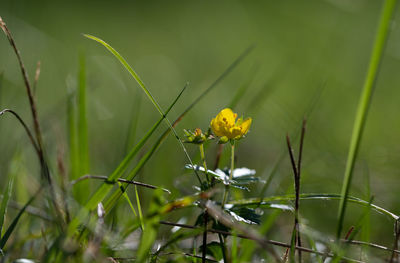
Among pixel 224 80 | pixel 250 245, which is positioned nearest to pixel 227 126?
pixel 250 245

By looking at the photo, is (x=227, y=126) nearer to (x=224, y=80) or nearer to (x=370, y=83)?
(x=370, y=83)

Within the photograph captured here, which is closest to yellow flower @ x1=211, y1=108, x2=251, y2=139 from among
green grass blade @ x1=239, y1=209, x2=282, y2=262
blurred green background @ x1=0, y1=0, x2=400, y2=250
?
green grass blade @ x1=239, y1=209, x2=282, y2=262

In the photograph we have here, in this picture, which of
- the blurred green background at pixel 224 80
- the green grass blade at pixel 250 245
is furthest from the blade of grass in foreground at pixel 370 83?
the blurred green background at pixel 224 80

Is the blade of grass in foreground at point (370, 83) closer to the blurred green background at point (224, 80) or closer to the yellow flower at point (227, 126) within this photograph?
the yellow flower at point (227, 126)

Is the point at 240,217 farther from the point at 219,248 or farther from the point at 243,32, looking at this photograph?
the point at 243,32

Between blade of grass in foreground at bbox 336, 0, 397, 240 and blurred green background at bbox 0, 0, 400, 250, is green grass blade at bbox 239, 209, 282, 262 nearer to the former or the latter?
blade of grass in foreground at bbox 336, 0, 397, 240
